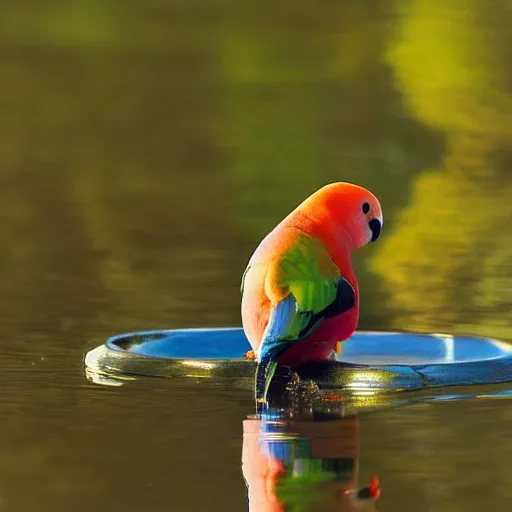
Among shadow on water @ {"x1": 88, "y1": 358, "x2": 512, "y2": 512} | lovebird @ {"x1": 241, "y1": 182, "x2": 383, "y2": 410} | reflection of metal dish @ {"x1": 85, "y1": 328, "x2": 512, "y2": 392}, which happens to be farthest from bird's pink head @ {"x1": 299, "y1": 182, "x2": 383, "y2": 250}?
shadow on water @ {"x1": 88, "y1": 358, "x2": 512, "y2": 512}

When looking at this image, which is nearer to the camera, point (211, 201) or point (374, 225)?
point (374, 225)

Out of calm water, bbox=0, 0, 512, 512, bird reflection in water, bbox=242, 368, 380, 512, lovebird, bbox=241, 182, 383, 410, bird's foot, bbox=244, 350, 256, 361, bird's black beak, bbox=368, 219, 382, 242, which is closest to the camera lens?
bird reflection in water, bbox=242, 368, 380, 512

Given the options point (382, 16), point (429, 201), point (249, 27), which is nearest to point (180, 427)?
point (429, 201)

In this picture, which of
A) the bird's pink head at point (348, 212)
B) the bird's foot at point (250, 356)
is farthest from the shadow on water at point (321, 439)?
the bird's pink head at point (348, 212)

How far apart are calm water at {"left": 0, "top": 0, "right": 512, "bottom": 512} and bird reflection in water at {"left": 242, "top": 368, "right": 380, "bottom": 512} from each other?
7 cm

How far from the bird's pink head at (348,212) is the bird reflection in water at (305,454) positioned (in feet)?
2.28

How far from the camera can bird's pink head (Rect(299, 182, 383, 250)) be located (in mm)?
6250

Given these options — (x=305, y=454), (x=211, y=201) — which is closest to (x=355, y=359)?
(x=305, y=454)

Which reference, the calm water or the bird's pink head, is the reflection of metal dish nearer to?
the calm water

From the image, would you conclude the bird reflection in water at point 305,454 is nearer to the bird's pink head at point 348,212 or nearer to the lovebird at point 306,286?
the lovebird at point 306,286

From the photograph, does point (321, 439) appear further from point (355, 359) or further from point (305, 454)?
point (355, 359)

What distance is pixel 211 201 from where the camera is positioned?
1288 cm

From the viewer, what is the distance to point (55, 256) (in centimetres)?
1017

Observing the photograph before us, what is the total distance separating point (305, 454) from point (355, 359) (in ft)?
5.75
